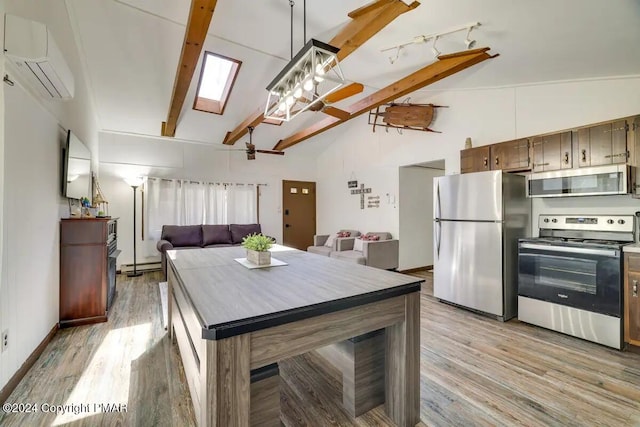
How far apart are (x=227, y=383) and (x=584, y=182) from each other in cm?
367

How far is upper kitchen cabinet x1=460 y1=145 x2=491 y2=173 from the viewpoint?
375 centimetres

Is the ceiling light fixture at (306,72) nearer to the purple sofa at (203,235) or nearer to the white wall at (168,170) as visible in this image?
the purple sofa at (203,235)

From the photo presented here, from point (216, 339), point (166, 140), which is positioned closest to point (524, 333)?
point (216, 339)

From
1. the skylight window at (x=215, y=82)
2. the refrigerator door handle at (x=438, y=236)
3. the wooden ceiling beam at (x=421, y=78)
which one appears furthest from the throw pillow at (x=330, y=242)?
the skylight window at (x=215, y=82)

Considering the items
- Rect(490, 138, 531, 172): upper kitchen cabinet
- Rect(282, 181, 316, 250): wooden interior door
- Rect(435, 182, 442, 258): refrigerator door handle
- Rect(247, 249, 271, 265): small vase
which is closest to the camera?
Rect(247, 249, 271, 265): small vase

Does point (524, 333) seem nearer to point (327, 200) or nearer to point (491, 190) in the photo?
point (491, 190)

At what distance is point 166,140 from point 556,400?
6.86 m

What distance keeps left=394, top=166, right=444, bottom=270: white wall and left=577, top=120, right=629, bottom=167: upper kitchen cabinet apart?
9.35ft

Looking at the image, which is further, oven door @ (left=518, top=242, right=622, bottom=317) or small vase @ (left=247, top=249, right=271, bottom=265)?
oven door @ (left=518, top=242, right=622, bottom=317)

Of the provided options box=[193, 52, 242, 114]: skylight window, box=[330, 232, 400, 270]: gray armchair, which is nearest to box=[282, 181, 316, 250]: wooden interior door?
box=[330, 232, 400, 270]: gray armchair

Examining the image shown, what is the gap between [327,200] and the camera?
7.51m

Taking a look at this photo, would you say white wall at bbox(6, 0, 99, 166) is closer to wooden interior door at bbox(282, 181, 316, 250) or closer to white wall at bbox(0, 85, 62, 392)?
white wall at bbox(0, 85, 62, 392)

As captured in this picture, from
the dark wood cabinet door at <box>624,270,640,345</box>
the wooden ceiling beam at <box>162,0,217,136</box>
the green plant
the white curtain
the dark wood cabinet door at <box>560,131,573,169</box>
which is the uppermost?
the wooden ceiling beam at <box>162,0,217,136</box>

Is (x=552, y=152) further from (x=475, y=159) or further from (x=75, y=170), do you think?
(x=75, y=170)
